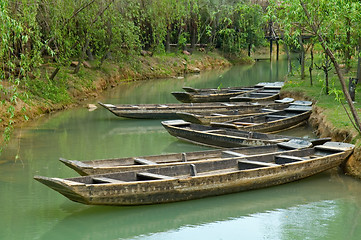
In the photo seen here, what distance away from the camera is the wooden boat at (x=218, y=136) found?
39.0ft

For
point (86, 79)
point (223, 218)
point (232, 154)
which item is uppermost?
point (86, 79)

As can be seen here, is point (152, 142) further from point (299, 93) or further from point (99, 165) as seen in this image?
point (299, 93)

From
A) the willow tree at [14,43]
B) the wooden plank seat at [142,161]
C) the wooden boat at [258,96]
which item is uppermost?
the willow tree at [14,43]

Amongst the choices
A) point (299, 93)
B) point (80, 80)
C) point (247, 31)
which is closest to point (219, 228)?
point (299, 93)

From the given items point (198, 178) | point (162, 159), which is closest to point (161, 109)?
point (162, 159)

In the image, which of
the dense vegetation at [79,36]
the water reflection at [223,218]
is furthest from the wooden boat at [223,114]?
the water reflection at [223,218]

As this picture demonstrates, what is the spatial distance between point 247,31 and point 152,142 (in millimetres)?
30211

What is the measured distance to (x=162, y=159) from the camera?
32.7 feet

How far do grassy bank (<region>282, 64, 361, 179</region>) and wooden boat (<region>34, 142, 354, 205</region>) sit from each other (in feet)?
1.13

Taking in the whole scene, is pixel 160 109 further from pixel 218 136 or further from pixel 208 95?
pixel 218 136

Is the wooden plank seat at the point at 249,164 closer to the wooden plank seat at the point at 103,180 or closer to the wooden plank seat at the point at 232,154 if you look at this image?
the wooden plank seat at the point at 232,154

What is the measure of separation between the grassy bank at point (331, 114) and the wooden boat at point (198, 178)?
35 centimetres

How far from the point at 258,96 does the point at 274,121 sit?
5899 mm

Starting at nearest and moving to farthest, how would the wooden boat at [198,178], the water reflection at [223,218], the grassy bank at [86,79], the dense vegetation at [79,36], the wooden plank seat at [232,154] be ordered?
the wooden boat at [198,178] < the water reflection at [223,218] < the wooden plank seat at [232,154] < the dense vegetation at [79,36] < the grassy bank at [86,79]
